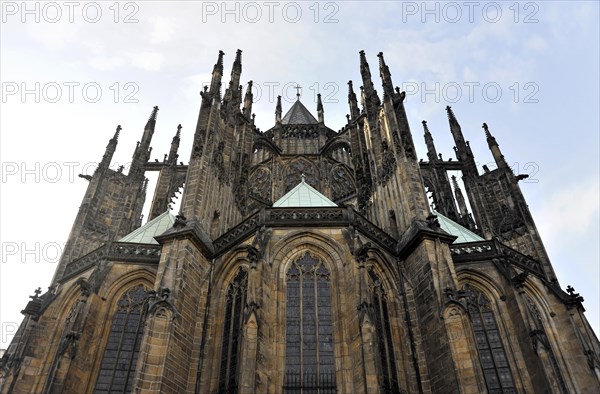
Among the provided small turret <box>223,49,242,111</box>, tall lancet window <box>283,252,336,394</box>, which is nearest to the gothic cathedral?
tall lancet window <box>283,252,336,394</box>

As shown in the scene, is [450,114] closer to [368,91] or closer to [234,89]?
[368,91]

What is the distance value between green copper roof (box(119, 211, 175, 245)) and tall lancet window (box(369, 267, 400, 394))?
925 cm

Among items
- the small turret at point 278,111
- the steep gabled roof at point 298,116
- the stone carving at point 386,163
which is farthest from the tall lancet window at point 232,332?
the steep gabled roof at point 298,116

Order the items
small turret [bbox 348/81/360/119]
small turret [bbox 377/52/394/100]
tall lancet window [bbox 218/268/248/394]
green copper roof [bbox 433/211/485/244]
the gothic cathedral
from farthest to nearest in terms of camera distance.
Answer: small turret [bbox 348/81/360/119] → small turret [bbox 377/52/394/100] → green copper roof [bbox 433/211/485/244] → tall lancet window [bbox 218/268/248/394] → the gothic cathedral

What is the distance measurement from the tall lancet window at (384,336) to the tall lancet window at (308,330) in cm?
149

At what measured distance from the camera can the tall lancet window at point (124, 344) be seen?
51.2 feet

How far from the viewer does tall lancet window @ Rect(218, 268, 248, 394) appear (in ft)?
47.0

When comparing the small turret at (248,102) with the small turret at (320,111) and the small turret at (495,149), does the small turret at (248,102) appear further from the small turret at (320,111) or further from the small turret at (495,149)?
the small turret at (495,149)

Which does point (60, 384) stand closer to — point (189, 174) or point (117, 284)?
point (117, 284)

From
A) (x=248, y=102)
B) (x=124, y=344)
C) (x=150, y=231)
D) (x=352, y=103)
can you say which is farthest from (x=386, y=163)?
(x=124, y=344)

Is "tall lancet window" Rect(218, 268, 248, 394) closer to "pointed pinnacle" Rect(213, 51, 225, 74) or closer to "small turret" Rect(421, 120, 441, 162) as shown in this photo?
"pointed pinnacle" Rect(213, 51, 225, 74)

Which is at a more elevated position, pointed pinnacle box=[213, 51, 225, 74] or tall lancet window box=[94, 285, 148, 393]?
pointed pinnacle box=[213, 51, 225, 74]

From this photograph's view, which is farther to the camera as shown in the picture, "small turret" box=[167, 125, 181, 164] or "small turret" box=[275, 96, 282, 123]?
"small turret" box=[275, 96, 282, 123]

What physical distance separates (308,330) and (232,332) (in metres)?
2.56
